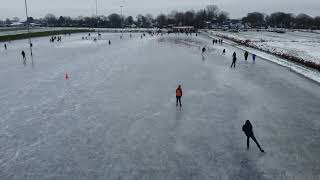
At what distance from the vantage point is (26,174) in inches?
358

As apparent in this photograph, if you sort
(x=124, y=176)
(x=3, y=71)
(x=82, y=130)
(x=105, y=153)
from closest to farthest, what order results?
(x=124, y=176)
(x=105, y=153)
(x=82, y=130)
(x=3, y=71)

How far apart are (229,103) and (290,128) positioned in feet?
13.5

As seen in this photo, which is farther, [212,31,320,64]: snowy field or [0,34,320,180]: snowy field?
[212,31,320,64]: snowy field

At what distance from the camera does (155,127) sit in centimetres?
1301

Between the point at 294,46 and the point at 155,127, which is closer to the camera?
the point at 155,127

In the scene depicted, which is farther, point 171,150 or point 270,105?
point 270,105

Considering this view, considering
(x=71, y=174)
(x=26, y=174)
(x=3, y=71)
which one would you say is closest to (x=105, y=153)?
(x=71, y=174)

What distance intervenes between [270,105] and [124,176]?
31.4ft

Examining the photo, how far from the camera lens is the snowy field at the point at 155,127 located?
9.43 m

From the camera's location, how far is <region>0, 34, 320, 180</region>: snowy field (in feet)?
30.9

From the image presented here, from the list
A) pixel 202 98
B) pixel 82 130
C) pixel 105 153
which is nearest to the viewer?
pixel 105 153

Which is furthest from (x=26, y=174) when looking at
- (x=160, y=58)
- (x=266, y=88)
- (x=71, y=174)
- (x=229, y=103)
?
(x=160, y=58)

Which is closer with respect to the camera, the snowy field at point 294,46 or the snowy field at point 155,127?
the snowy field at point 155,127

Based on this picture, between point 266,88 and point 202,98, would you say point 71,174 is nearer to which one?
point 202,98
